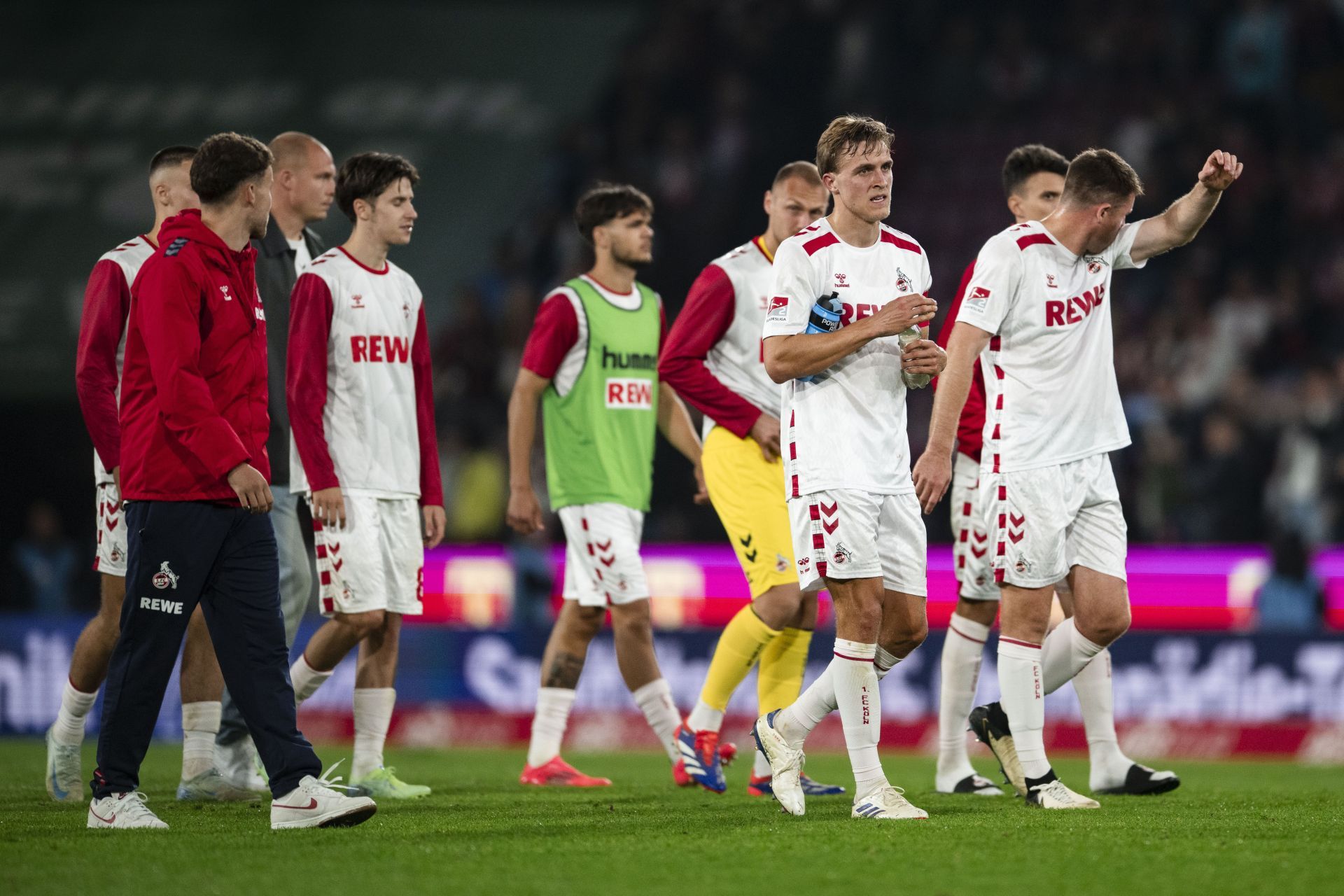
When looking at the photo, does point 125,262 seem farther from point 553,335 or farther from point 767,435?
point 767,435

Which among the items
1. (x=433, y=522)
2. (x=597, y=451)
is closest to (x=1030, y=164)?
(x=597, y=451)

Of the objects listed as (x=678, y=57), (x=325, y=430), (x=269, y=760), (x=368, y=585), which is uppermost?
(x=678, y=57)

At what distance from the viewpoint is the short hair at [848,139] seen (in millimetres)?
6281

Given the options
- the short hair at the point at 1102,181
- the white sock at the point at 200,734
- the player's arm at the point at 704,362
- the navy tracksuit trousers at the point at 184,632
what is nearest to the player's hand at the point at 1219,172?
the short hair at the point at 1102,181

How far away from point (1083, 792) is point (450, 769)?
13.0 feet

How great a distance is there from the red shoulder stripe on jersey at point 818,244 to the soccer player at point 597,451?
2.06 meters

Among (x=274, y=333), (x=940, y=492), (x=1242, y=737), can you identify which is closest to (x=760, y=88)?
(x=1242, y=737)

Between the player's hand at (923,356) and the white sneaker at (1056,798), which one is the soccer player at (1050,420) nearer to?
the white sneaker at (1056,798)

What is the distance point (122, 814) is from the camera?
599 centimetres

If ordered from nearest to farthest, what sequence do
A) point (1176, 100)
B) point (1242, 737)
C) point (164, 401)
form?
1. point (164, 401)
2. point (1242, 737)
3. point (1176, 100)

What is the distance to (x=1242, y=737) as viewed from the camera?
37.5 ft

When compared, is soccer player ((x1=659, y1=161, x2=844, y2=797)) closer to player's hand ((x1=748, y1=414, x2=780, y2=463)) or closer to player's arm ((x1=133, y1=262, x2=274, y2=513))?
player's hand ((x1=748, y1=414, x2=780, y2=463))

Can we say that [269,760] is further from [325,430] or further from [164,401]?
[325,430]

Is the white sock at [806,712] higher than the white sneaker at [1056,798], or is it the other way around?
the white sock at [806,712]
